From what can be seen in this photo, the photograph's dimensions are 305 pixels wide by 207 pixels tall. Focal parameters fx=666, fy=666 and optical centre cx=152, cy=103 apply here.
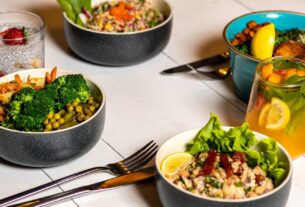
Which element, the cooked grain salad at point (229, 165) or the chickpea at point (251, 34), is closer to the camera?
the cooked grain salad at point (229, 165)

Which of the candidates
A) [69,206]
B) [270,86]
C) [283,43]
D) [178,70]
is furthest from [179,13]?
[69,206]

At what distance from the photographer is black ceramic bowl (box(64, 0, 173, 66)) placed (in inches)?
84.1

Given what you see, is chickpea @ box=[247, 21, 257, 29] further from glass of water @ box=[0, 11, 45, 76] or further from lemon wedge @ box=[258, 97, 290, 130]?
glass of water @ box=[0, 11, 45, 76]

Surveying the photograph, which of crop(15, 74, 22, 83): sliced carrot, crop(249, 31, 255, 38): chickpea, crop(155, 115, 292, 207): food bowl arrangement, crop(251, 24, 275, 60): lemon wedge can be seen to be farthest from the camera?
crop(249, 31, 255, 38): chickpea

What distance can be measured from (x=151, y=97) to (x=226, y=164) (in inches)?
23.4

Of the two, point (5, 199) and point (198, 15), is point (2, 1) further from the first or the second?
point (5, 199)

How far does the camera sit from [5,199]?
159cm

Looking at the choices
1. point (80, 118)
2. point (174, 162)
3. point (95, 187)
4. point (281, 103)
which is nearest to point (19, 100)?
point (80, 118)

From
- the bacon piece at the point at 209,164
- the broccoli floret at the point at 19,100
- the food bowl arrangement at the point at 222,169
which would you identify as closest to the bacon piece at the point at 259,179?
the food bowl arrangement at the point at 222,169

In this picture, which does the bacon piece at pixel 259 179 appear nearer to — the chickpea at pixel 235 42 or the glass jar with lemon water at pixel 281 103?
the glass jar with lemon water at pixel 281 103

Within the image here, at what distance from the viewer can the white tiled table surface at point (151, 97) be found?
170cm

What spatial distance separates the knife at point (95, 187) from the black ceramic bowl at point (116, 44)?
581mm

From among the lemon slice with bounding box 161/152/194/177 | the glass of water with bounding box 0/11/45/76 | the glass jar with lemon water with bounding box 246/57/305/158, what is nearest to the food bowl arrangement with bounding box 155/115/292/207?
the lemon slice with bounding box 161/152/194/177

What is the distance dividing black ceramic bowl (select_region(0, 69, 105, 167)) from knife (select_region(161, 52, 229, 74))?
→ 49cm
